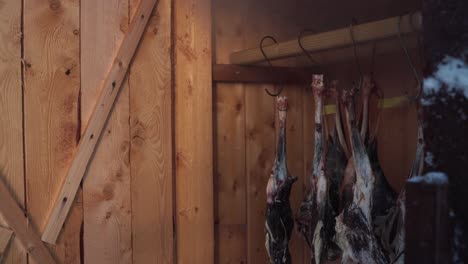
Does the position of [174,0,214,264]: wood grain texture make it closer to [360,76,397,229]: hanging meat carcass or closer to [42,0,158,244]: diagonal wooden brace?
[42,0,158,244]: diagonal wooden brace

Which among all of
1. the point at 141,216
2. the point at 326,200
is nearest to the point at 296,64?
the point at 326,200

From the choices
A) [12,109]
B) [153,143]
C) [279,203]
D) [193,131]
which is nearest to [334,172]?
[279,203]

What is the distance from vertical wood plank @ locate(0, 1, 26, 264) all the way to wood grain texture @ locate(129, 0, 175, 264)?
387mm

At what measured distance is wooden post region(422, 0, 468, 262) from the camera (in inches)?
18.9

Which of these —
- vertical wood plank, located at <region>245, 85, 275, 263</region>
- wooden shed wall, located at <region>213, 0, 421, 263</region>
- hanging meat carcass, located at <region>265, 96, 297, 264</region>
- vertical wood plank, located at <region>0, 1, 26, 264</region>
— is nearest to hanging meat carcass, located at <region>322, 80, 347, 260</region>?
hanging meat carcass, located at <region>265, 96, 297, 264</region>

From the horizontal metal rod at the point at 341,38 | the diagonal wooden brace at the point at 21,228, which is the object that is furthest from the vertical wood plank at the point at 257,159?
the diagonal wooden brace at the point at 21,228

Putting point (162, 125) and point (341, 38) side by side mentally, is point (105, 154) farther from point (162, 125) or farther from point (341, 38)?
point (341, 38)

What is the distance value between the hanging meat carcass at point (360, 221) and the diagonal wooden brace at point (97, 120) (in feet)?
2.88

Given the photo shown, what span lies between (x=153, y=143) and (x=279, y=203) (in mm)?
546

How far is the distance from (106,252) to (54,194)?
30 centimetres

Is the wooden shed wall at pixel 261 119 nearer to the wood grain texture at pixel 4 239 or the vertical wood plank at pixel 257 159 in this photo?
the vertical wood plank at pixel 257 159

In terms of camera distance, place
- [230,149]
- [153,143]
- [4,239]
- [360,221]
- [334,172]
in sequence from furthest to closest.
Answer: [230,149] → [153,143] → [334,172] → [4,239] → [360,221]

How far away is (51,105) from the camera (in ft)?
4.75

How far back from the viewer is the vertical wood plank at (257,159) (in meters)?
1.91
